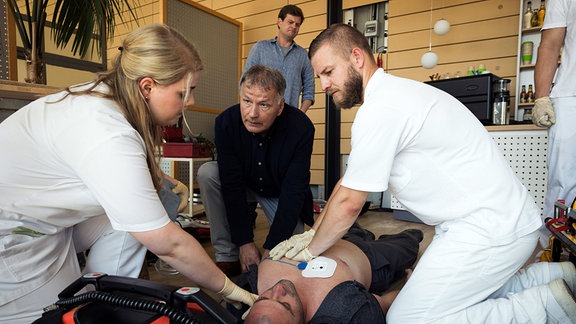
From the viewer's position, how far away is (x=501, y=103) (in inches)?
111

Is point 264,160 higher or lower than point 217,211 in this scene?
higher

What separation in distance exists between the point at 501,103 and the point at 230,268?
7.64ft

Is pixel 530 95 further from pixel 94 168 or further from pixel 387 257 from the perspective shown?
pixel 94 168

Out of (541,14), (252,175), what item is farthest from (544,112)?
(541,14)

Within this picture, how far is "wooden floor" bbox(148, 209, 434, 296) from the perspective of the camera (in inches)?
69.9

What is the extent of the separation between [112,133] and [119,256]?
0.53 meters

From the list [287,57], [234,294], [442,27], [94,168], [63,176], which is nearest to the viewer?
[94,168]

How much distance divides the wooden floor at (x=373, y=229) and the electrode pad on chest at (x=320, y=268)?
1.85 ft

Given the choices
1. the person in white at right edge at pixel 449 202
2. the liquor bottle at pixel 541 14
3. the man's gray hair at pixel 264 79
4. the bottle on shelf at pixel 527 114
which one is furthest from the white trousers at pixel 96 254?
the liquor bottle at pixel 541 14

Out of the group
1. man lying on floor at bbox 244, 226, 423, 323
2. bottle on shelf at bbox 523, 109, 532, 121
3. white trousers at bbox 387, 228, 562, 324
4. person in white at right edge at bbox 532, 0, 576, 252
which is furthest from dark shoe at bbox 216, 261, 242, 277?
bottle on shelf at bbox 523, 109, 532, 121

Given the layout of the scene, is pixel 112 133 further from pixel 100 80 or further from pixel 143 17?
pixel 143 17

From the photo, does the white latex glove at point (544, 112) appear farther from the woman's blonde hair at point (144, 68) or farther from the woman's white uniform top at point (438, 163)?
the woman's blonde hair at point (144, 68)

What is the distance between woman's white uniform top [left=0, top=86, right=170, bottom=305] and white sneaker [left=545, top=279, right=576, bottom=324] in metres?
1.13

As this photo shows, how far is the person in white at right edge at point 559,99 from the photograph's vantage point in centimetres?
182
